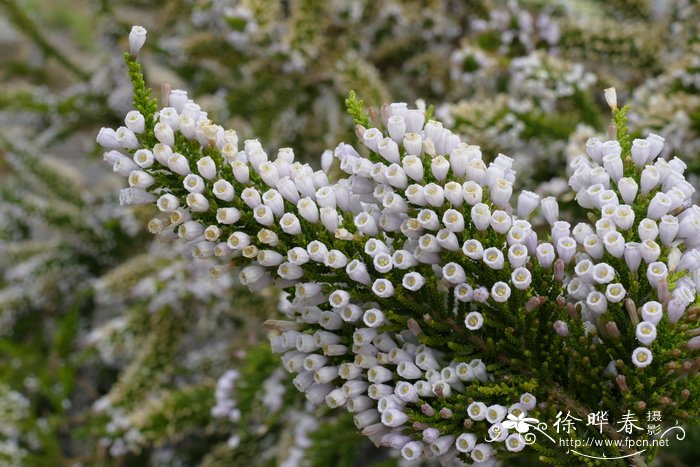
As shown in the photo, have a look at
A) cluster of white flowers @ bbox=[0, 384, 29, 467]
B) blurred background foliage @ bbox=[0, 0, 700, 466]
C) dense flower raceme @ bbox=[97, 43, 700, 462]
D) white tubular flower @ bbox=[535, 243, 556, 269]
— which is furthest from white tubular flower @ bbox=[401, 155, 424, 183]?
cluster of white flowers @ bbox=[0, 384, 29, 467]

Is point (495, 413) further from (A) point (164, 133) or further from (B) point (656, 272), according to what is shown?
(A) point (164, 133)

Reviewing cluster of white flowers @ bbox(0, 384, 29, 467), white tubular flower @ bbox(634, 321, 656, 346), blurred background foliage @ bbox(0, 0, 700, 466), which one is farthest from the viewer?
cluster of white flowers @ bbox(0, 384, 29, 467)

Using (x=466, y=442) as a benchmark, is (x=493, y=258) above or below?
above

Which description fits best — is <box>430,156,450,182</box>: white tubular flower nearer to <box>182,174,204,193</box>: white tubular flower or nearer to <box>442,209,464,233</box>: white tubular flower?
<box>442,209,464,233</box>: white tubular flower

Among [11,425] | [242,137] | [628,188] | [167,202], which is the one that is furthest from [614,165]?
[11,425]

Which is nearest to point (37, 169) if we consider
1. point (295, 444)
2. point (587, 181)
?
point (295, 444)

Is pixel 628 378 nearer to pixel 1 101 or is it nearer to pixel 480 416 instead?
pixel 480 416
